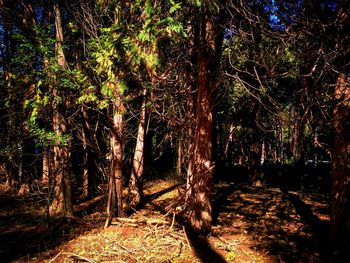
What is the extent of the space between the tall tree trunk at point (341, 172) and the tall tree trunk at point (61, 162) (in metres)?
7.11

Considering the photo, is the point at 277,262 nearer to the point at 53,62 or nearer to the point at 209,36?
the point at 209,36

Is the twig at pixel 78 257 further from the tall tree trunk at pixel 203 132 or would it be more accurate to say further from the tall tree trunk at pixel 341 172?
the tall tree trunk at pixel 341 172

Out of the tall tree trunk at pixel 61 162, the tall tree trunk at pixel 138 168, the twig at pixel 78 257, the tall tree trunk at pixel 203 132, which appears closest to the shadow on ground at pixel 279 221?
the tall tree trunk at pixel 203 132

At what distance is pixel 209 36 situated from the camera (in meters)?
6.88

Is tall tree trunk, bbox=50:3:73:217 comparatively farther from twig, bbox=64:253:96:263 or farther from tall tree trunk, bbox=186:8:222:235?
tall tree trunk, bbox=186:8:222:235

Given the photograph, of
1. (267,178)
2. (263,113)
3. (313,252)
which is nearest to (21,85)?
(313,252)

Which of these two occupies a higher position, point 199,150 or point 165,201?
point 199,150

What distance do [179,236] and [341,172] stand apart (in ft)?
12.2

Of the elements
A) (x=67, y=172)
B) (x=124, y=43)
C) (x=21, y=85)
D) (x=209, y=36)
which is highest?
(x=209, y=36)

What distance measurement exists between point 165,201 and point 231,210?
2635mm

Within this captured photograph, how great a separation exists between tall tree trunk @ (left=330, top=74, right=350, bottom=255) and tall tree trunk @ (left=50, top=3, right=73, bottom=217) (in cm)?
711

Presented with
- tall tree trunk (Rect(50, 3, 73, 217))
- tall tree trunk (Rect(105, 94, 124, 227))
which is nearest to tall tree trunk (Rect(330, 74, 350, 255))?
tall tree trunk (Rect(105, 94, 124, 227))

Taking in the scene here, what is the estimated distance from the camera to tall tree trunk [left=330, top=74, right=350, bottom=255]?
219 inches

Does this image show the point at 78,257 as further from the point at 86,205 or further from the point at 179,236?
the point at 86,205
